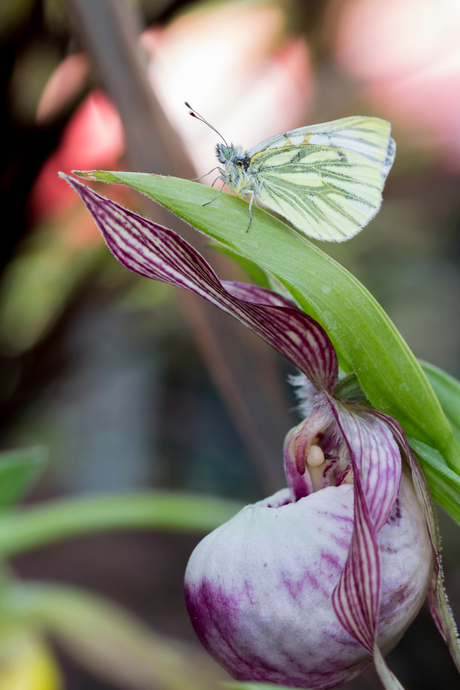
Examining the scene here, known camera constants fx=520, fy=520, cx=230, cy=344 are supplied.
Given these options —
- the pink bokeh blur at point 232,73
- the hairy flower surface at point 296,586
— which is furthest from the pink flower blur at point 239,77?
the hairy flower surface at point 296,586

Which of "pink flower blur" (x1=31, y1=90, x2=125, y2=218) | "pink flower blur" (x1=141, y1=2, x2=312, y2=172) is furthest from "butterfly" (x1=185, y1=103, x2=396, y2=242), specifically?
"pink flower blur" (x1=141, y1=2, x2=312, y2=172)

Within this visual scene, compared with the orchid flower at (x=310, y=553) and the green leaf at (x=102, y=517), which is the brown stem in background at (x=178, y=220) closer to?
the green leaf at (x=102, y=517)

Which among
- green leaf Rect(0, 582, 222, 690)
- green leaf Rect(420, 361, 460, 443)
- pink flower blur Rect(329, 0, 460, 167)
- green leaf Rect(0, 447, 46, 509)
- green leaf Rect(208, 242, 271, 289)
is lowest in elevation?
green leaf Rect(0, 582, 222, 690)

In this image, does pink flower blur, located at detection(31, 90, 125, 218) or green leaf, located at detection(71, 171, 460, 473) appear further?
pink flower blur, located at detection(31, 90, 125, 218)

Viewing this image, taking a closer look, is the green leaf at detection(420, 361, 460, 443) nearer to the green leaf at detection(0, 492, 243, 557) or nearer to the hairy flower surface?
the hairy flower surface

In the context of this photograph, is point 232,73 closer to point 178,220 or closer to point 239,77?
point 239,77

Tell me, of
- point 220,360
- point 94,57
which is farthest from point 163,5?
point 220,360
